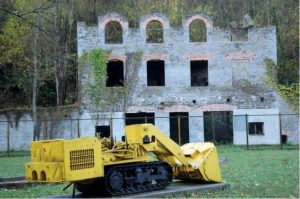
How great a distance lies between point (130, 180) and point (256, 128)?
20.3m

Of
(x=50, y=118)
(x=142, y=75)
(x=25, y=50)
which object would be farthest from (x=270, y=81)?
(x=25, y=50)

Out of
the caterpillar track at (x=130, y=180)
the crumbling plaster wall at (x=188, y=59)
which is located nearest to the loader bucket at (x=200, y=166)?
the caterpillar track at (x=130, y=180)

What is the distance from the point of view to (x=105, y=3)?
36.6 meters

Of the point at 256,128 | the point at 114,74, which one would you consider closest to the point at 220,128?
the point at 256,128

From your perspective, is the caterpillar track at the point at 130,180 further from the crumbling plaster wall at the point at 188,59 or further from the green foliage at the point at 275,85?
the crumbling plaster wall at the point at 188,59

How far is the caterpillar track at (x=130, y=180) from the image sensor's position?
355 inches

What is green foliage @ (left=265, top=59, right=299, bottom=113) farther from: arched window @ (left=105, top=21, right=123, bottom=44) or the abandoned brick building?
arched window @ (left=105, top=21, right=123, bottom=44)

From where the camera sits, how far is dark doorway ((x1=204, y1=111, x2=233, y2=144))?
97.1 feet

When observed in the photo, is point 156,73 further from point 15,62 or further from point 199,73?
point 15,62

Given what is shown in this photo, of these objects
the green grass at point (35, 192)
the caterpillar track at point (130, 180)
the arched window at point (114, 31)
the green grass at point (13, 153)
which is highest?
the arched window at point (114, 31)

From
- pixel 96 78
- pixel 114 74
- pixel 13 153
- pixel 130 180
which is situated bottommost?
pixel 13 153

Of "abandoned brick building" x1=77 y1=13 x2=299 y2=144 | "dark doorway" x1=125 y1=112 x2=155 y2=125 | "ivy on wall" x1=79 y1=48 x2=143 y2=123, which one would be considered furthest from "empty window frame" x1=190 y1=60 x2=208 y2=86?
"ivy on wall" x1=79 y1=48 x2=143 y2=123

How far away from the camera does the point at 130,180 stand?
30.5 ft

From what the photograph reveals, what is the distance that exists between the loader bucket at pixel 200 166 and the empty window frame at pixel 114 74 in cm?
1935
